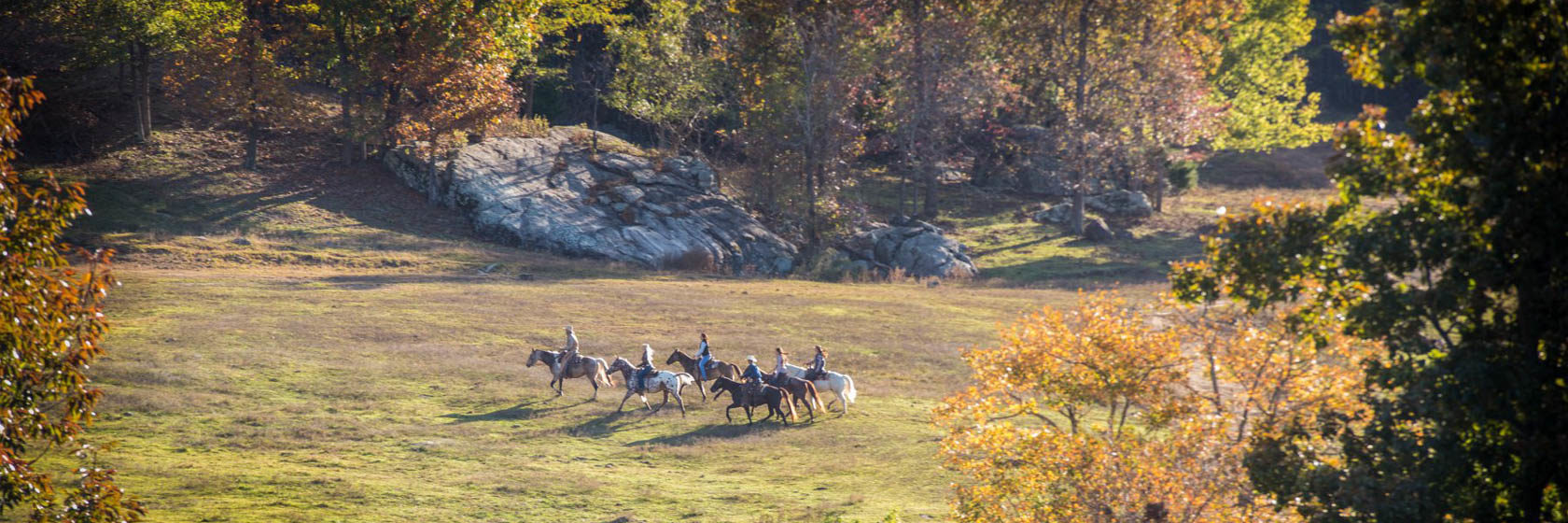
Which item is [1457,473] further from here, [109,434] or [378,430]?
[109,434]

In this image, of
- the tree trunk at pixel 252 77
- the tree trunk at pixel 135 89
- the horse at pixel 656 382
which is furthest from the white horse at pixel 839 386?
the tree trunk at pixel 135 89

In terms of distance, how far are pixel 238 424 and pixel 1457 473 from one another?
1957 cm

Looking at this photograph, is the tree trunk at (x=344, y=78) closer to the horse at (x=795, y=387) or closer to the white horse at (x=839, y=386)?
the horse at (x=795, y=387)

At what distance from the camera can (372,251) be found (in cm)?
4331

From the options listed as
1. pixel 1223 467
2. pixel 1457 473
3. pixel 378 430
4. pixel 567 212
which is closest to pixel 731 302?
pixel 567 212

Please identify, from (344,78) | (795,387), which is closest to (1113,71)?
(344,78)

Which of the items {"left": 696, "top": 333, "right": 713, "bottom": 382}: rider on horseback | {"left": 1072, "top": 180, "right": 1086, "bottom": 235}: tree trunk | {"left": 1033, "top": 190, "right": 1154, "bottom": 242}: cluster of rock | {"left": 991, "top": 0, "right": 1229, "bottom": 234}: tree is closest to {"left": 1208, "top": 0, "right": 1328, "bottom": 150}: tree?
{"left": 991, "top": 0, "right": 1229, "bottom": 234}: tree

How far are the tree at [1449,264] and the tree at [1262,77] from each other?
5834 centimetres

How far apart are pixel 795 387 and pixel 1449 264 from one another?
1563cm

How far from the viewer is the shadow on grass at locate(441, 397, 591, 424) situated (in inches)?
861

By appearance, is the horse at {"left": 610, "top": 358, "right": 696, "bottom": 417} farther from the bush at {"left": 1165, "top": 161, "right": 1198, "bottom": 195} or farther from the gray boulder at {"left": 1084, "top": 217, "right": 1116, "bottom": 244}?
the bush at {"left": 1165, "top": 161, "right": 1198, "bottom": 195}

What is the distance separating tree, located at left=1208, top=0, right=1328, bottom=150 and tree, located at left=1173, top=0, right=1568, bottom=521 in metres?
58.3

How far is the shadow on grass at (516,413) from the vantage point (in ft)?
71.8

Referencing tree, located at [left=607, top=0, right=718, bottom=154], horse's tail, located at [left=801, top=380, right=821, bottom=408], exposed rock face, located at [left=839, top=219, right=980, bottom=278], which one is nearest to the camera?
horse's tail, located at [left=801, top=380, right=821, bottom=408]
